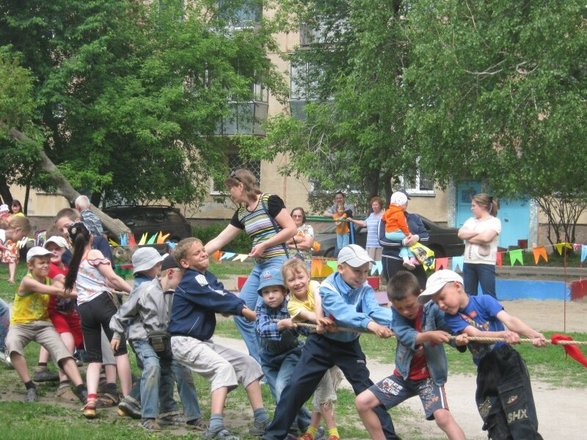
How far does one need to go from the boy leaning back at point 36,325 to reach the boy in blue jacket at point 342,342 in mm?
2745

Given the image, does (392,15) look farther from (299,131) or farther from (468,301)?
(468,301)

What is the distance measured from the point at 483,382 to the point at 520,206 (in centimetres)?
3027

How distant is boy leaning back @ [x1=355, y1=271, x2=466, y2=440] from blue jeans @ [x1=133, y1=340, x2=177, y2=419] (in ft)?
6.94

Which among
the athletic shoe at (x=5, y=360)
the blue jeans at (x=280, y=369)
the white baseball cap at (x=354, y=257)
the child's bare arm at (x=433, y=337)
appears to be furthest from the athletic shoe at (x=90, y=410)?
the child's bare arm at (x=433, y=337)

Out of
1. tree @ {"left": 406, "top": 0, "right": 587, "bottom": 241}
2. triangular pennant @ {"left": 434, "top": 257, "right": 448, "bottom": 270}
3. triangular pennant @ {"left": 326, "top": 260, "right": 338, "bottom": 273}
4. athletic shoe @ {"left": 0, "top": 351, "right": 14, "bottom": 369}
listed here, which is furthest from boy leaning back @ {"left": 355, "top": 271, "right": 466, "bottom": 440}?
tree @ {"left": 406, "top": 0, "right": 587, "bottom": 241}

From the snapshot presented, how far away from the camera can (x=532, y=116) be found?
17703mm

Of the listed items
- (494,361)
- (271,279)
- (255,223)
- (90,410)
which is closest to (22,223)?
(90,410)

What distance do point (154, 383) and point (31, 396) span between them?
181cm

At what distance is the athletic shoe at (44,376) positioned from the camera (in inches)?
400

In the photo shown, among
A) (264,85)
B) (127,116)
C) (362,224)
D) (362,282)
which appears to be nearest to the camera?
(362,282)

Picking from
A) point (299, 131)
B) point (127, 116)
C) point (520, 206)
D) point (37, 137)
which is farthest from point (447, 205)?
point (37, 137)

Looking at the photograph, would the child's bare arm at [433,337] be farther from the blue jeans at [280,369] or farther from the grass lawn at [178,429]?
the grass lawn at [178,429]

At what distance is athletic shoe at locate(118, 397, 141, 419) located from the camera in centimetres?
852

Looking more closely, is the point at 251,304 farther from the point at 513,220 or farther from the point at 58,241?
the point at 513,220
